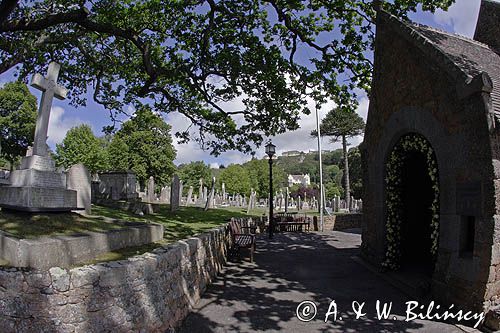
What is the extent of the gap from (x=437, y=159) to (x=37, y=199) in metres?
8.37

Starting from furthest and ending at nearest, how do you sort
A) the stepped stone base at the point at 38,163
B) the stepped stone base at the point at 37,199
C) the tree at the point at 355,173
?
the tree at the point at 355,173 < the stepped stone base at the point at 38,163 < the stepped stone base at the point at 37,199

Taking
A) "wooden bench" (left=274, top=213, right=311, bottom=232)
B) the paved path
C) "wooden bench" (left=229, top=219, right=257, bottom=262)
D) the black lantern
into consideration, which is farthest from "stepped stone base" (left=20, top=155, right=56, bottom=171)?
"wooden bench" (left=274, top=213, right=311, bottom=232)

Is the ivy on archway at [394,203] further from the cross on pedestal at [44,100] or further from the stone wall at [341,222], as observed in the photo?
the stone wall at [341,222]

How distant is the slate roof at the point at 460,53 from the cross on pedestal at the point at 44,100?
352 inches

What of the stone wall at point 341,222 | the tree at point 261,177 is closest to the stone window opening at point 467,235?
the stone wall at point 341,222

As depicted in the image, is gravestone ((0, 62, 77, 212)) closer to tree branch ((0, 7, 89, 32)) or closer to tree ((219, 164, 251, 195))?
tree branch ((0, 7, 89, 32))

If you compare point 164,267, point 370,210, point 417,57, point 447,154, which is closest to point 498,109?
point 447,154

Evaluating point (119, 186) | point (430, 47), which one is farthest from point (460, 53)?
point (119, 186)

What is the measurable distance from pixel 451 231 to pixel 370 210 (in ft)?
11.6

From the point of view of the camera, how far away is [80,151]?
49719 mm

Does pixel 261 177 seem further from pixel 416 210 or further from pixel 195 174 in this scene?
pixel 416 210

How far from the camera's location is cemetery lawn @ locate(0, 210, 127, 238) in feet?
18.7

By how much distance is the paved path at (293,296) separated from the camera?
5613mm

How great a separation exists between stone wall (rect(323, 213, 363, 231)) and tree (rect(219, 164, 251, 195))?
150ft
